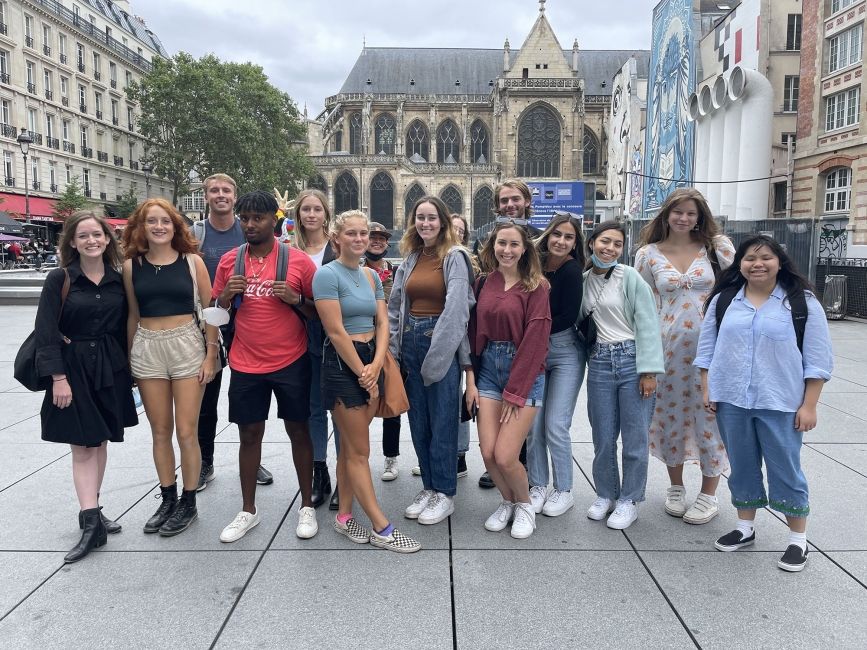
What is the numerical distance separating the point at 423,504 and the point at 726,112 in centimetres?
2437

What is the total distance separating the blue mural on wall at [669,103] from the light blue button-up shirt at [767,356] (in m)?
25.0

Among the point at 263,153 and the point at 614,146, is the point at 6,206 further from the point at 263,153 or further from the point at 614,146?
the point at 614,146

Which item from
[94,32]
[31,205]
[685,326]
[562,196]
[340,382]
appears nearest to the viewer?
[340,382]

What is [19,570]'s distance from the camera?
2977mm

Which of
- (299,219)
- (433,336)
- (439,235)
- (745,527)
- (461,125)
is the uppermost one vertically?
(461,125)

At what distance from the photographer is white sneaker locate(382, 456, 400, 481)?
167 inches

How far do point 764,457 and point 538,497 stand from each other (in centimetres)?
128

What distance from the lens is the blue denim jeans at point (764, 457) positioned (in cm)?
300

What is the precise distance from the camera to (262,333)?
3256 millimetres

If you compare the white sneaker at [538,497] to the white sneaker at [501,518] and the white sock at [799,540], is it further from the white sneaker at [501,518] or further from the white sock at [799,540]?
the white sock at [799,540]

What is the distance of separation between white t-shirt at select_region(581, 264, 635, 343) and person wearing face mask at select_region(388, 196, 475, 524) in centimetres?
74

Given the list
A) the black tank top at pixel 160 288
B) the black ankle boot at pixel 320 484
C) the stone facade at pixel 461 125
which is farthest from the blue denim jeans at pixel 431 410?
the stone facade at pixel 461 125

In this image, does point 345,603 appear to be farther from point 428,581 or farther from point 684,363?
point 684,363

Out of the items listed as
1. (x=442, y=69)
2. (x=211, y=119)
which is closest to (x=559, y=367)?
(x=211, y=119)
